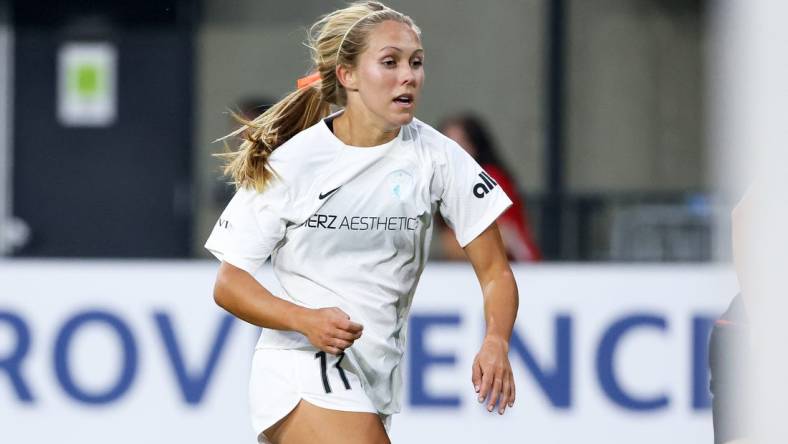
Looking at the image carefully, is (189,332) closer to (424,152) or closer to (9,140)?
(424,152)

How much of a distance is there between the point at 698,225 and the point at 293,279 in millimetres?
7570

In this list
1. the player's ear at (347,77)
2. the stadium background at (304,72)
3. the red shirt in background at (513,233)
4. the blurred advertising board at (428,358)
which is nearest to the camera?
the player's ear at (347,77)

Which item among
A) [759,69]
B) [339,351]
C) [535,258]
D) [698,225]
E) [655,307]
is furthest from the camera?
[698,225]

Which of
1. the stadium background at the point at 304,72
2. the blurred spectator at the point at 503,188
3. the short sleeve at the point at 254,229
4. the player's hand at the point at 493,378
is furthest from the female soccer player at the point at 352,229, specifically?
the stadium background at the point at 304,72

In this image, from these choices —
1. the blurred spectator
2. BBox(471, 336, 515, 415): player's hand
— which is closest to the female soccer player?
BBox(471, 336, 515, 415): player's hand

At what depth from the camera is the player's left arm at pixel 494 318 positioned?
3.24m

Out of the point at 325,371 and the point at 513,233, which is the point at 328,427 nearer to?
the point at 325,371

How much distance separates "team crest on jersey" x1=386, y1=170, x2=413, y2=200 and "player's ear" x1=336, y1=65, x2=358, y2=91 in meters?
0.22

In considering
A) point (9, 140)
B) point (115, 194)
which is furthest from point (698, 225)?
point (9, 140)

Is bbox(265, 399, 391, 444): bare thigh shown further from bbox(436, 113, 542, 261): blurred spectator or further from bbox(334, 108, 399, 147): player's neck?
bbox(436, 113, 542, 261): blurred spectator

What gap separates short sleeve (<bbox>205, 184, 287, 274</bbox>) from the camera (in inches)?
136

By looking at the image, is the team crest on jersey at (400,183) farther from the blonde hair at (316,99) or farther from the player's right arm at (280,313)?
the player's right arm at (280,313)

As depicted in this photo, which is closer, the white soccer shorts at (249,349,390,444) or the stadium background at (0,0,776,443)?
the white soccer shorts at (249,349,390,444)

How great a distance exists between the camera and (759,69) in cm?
197
